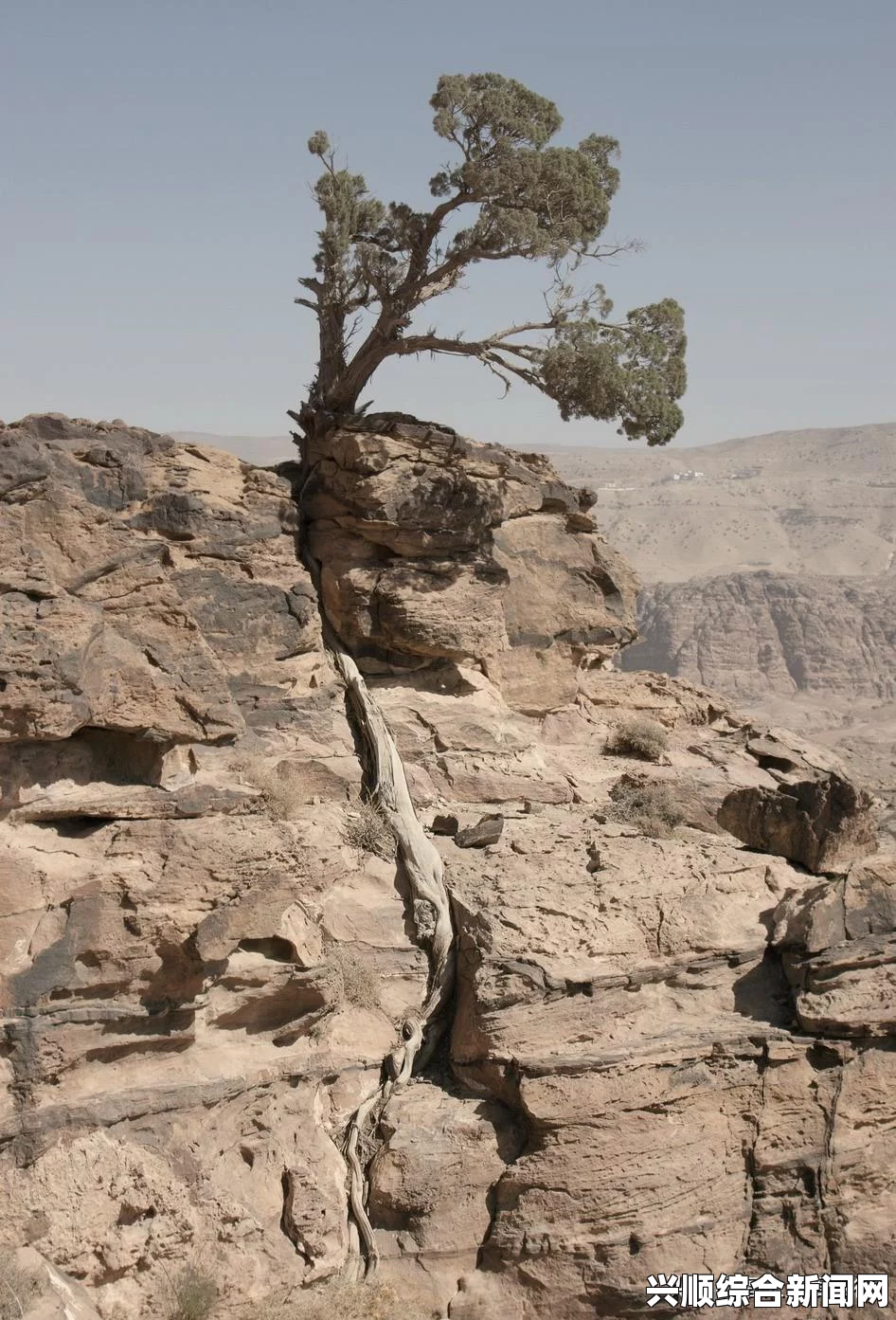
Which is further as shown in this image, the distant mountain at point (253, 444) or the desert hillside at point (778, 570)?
the distant mountain at point (253, 444)

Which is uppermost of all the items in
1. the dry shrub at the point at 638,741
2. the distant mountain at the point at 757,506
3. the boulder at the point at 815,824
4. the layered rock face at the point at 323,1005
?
the distant mountain at the point at 757,506

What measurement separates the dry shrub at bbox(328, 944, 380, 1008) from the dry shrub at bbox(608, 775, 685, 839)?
3571mm

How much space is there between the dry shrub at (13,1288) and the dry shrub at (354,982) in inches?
140

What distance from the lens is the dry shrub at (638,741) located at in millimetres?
14719

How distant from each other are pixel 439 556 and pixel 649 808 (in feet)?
13.1

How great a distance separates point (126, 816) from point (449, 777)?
4327 mm

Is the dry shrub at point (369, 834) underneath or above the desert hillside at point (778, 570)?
underneath

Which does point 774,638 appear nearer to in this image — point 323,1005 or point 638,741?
point 638,741

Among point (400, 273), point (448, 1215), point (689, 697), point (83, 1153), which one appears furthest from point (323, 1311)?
point (400, 273)

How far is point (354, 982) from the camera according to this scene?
36.1 feet

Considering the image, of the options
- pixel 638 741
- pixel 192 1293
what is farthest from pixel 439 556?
pixel 192 1293

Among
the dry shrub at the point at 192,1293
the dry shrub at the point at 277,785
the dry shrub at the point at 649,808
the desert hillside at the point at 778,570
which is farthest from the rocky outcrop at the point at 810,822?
the dry shrub at the point at 192,1293

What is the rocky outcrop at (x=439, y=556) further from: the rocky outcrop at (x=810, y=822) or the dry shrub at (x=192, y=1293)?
the dry shrub at (x=192, y=1293)

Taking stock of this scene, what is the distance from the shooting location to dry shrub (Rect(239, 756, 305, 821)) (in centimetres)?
1117
